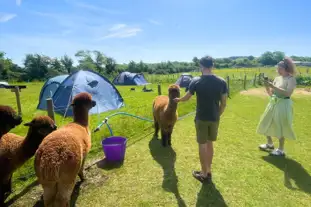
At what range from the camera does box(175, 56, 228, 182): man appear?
372 cm

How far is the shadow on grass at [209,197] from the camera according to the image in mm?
3521

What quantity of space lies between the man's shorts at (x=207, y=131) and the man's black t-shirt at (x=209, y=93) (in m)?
0.08

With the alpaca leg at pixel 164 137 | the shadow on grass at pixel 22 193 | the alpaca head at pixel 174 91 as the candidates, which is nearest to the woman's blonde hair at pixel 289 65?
the alpaca head at pixel 174 91

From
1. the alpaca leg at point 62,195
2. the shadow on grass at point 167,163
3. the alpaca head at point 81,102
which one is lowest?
the shadow on grass at point 167,163

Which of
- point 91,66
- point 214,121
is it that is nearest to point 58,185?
point 214,121

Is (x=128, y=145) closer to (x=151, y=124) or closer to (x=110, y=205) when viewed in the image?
(x=151, y=124)

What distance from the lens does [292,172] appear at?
4.48m

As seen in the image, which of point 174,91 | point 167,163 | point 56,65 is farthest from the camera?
point 56,65

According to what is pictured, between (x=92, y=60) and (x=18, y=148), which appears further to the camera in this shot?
(x=92, y=60)

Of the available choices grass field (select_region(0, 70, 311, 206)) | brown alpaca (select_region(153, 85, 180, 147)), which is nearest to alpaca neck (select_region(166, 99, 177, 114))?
brown alpaca (select_region(153, 85, 180, 147))

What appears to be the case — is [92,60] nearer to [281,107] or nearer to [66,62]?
[66,62]

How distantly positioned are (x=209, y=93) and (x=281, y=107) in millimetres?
2367

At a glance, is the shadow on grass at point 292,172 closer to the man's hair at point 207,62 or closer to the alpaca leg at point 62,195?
the man's hair at point 207,62

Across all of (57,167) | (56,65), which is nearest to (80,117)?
(57,167)
